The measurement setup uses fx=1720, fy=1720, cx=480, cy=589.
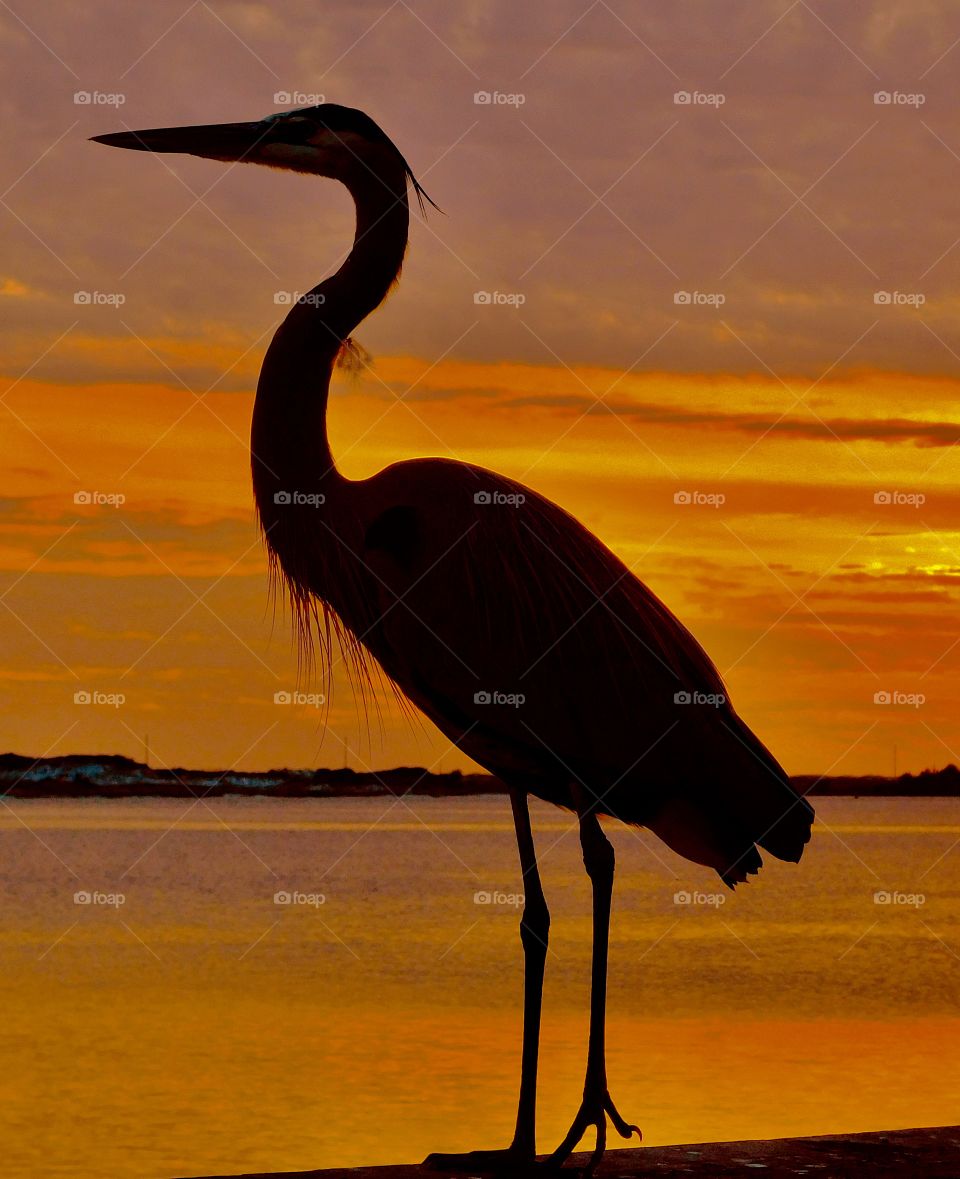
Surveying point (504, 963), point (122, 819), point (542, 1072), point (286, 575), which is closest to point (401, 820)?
point (122, 819)

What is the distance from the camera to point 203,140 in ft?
23.8

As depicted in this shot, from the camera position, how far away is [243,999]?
2252 centimetres

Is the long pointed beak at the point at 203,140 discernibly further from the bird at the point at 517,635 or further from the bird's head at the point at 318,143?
the bird at the point at 517,635

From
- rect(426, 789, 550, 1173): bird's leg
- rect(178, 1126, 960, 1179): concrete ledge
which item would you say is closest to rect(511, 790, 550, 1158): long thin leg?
rect(426, 789, 550, 1173): bird's leg

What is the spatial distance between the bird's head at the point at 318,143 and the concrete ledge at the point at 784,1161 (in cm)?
389

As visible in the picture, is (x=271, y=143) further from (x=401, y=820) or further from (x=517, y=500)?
(x=401, y=820)

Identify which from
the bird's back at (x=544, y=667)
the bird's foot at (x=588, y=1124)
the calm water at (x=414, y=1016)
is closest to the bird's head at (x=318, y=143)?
the bird's back at (x=544, y=667)

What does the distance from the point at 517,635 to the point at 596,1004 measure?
1.42 meters

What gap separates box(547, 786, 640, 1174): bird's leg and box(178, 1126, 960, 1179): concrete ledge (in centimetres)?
12

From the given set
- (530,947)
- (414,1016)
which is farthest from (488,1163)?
(414,1016)

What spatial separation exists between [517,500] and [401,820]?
94050mm

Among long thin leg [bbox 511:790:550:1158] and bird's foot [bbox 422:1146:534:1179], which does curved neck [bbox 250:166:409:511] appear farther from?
bird's foot [bbox 422:1146:534:1179]

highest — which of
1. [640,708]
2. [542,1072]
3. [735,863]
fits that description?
[640,708]

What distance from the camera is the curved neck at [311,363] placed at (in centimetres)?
678
